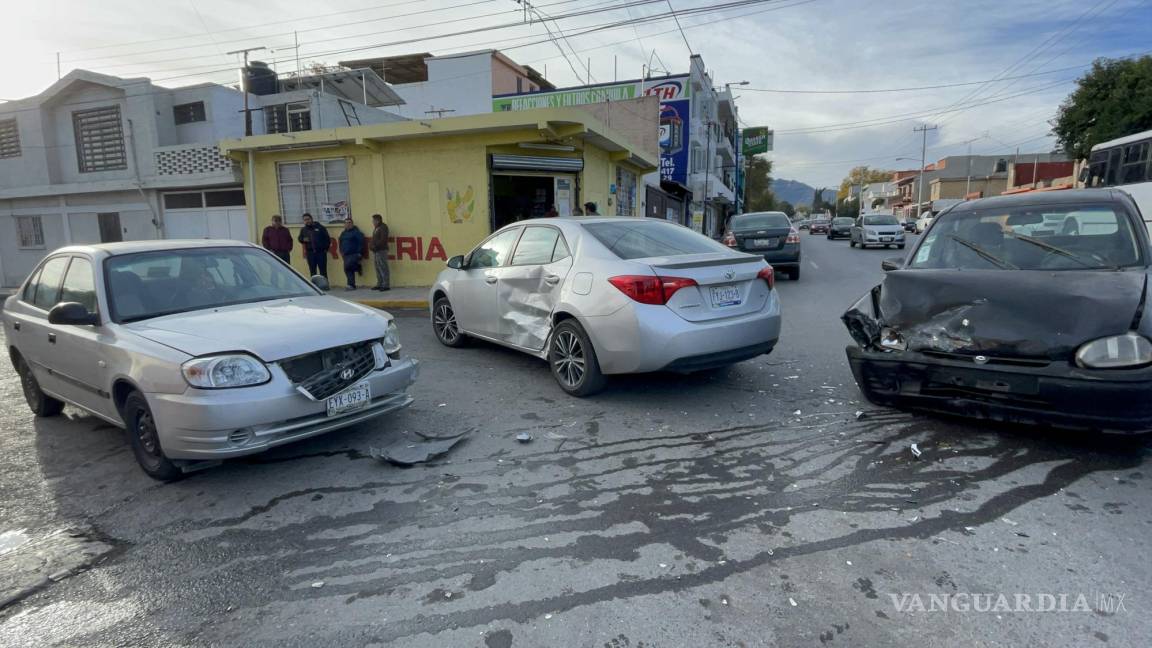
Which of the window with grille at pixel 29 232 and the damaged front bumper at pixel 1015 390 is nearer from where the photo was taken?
the damaged front bumper at pixel 1015 390

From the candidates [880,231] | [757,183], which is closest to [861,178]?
[757,183]

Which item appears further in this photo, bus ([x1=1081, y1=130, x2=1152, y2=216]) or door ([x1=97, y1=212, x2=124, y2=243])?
door ([x1=97, y1=212, x2=124, y2=243])

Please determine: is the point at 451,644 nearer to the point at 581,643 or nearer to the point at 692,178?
the point at 581,643

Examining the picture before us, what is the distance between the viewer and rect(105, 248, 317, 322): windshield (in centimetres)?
419

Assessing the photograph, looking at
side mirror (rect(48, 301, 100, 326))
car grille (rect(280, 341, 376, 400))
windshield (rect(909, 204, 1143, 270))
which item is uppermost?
windshield (rect(909, 204, 1143, 270))

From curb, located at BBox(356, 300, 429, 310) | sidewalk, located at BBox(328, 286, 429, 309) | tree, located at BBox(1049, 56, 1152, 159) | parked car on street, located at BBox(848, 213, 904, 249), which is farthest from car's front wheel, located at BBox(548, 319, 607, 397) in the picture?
tree, located at BBox(1049, 56, 1152, 159)

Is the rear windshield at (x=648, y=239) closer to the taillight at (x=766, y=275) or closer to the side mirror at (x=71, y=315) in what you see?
the taillight at (x=766, y=275)

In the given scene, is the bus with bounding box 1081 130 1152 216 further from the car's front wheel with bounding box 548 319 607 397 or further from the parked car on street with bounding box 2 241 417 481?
the parked car on street with bounding box 2 241 417 481

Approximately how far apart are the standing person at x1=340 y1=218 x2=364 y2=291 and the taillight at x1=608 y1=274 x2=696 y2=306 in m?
10.2

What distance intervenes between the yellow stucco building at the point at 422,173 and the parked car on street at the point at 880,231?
13764 millimetres

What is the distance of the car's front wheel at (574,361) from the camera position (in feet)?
16.7

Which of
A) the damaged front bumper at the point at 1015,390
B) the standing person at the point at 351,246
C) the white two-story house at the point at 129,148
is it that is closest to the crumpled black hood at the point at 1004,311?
the damaged front bumper at the point at 1015,390

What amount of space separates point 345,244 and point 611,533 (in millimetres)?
11909
